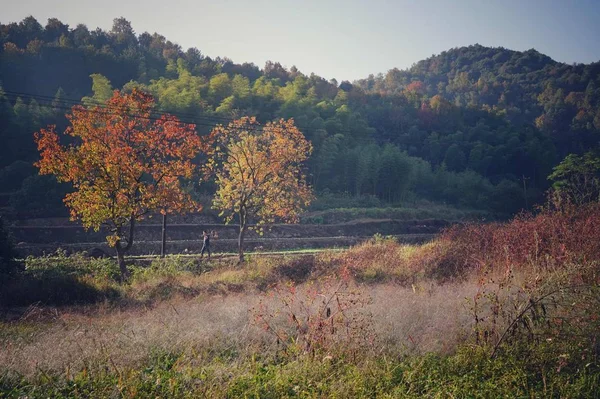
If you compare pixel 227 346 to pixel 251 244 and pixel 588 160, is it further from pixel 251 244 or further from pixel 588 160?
pixel 588 160

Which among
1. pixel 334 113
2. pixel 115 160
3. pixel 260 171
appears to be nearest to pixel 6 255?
pixel 115 160

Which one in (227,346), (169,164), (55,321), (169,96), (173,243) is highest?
(169,96)

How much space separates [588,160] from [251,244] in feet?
83.3

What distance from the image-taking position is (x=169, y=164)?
1617cm

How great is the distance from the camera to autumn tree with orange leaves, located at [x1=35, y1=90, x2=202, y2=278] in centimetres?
1437

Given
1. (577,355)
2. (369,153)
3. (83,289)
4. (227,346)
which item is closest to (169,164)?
(83,289)

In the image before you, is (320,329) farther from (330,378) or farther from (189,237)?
(189,237)

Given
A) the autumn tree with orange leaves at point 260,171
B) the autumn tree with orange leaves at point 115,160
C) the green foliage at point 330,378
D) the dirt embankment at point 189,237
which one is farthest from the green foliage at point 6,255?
the green foliage at point 330,378

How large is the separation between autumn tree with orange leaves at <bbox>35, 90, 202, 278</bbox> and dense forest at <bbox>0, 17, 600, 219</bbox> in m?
18.4

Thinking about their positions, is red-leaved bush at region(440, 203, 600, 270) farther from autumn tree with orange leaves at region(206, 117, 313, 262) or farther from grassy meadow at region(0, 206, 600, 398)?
autumn tree with orange leaves at region(206, 117, 313, 262)

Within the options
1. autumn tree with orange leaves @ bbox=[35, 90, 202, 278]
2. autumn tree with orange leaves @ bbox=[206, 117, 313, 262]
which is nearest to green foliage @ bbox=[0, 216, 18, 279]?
autumn tree with orange leaves @ bbox=[35, 90, 202, 278]

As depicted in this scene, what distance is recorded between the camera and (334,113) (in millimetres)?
60031

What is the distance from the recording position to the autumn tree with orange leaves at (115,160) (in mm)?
14367

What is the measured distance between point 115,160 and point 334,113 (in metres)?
48.0
